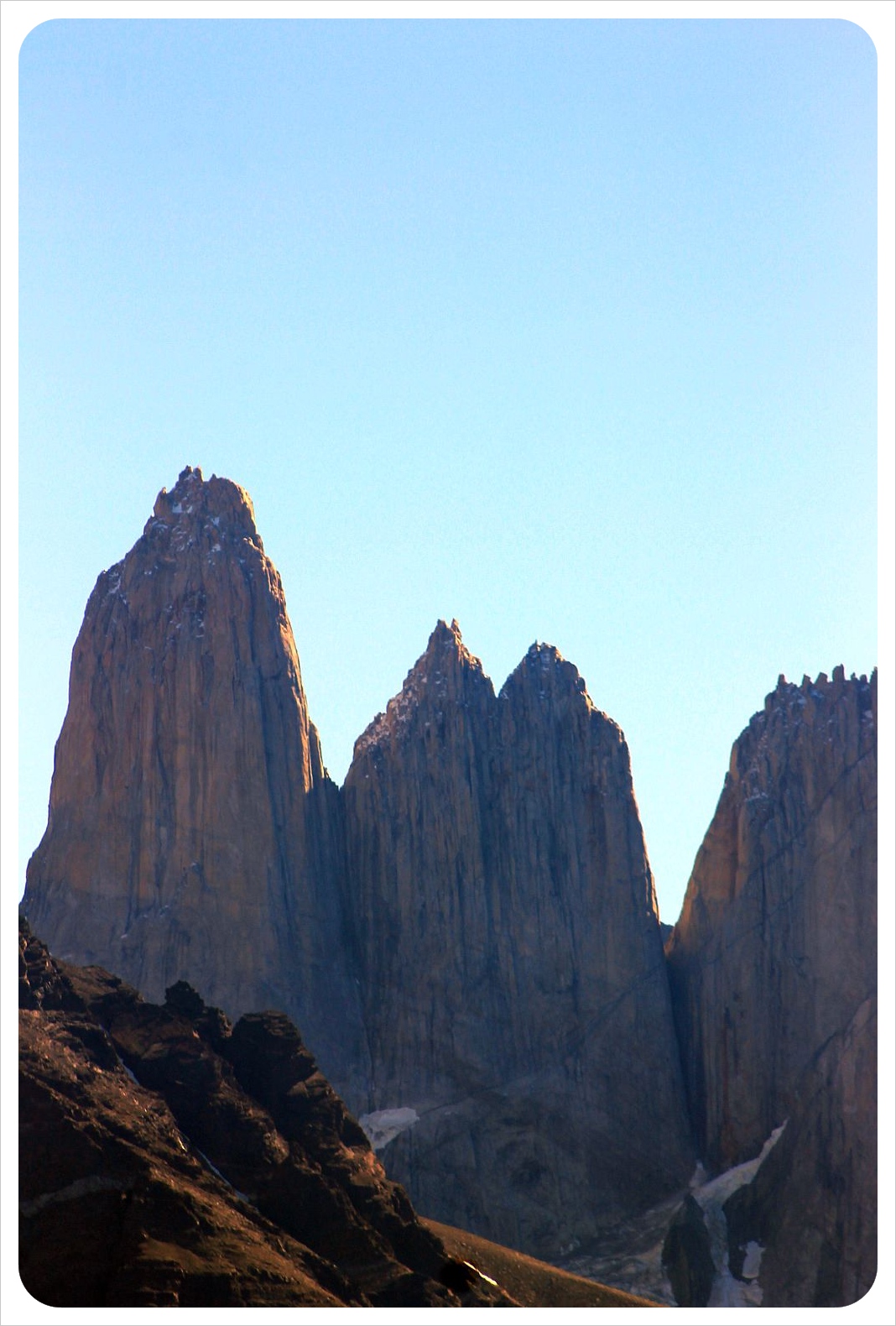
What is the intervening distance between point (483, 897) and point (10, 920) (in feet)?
155

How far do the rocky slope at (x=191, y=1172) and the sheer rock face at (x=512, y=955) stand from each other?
704 inches

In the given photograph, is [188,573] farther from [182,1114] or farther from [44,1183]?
[44,1183]

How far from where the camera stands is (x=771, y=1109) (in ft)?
375

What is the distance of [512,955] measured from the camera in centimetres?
11919

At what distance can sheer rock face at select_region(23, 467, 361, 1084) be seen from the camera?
11456 cm

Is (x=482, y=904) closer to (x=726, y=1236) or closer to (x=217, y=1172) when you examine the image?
(x=726, y=1236)

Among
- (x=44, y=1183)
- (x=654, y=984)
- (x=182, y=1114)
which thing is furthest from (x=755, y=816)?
(x=44, y=1183)

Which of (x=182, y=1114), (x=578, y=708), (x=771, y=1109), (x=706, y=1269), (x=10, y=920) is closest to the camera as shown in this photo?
(x=10, y=920)

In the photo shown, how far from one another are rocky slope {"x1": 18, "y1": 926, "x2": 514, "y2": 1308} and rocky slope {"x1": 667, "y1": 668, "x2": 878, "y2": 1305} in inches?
981

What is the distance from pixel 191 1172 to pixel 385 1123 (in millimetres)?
29299

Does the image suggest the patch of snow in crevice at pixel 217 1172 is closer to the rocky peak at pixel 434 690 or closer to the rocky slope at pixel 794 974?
the rocky slope at pixel 794 974

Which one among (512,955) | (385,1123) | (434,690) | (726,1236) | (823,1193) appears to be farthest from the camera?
(434,690)

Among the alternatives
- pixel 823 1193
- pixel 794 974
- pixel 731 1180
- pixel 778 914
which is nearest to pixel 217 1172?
pixel 731 1180

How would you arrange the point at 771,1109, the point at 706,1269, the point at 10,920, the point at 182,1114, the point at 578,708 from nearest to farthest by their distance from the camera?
the point at 10,920, the point at 182,1114, the point at 706,1269, the point at 771,1109, the point at 578,708
